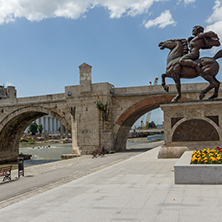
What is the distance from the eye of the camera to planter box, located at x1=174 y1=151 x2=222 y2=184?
6.08m

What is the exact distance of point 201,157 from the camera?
6.96 metres

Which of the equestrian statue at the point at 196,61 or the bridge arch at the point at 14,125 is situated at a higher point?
the equestrian statue at the point at 196,61

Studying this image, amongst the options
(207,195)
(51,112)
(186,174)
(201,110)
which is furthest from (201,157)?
(51,112)

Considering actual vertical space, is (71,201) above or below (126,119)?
below

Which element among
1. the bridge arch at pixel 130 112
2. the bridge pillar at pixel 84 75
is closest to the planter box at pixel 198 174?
the bridge arch at pixel 130 112

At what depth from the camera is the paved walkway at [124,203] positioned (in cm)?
429

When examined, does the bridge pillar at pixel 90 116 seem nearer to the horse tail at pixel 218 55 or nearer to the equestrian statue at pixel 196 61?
the equestrian statue at pixel 196 61

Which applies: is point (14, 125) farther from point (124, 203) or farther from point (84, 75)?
point (124, 203)

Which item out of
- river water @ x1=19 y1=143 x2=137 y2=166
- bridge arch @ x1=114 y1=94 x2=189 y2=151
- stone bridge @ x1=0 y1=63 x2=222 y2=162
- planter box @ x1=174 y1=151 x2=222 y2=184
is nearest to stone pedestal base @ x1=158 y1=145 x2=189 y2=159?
planter box @ x1=174 y1=151 x2=222 y2=184

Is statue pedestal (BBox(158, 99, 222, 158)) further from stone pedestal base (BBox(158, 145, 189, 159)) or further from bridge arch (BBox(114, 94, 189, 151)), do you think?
bridge arch (BBox(114, 94, 189, 151))

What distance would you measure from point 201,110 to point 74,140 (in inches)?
571

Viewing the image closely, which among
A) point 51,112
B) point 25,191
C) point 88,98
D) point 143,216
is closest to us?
point 143,216

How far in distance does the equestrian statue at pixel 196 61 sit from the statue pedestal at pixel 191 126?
813 millimetres

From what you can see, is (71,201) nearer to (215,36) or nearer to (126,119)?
(215,36)
